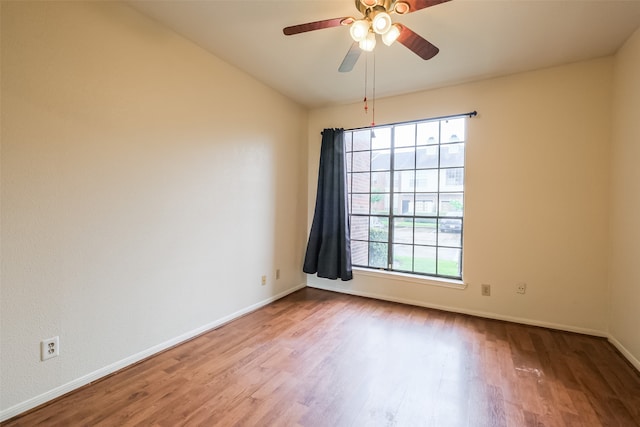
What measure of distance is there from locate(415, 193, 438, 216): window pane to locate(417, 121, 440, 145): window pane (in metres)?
0.64

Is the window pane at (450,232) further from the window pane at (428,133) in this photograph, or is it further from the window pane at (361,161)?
the window pane at (361,161)

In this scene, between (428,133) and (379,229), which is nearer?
(428,133)

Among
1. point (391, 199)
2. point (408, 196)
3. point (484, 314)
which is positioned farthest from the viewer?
point (391, 199)

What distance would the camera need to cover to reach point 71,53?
5.73 feet

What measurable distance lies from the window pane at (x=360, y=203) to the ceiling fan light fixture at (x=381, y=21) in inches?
92.9

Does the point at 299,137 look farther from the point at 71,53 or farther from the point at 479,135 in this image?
the point at 71,53

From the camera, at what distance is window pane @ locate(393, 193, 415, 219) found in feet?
11.5

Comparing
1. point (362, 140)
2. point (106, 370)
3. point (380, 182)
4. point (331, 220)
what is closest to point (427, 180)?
point (380, 182)

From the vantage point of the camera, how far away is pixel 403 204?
3564 millimetres

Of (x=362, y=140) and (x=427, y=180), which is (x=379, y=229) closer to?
(x=427, y=180)

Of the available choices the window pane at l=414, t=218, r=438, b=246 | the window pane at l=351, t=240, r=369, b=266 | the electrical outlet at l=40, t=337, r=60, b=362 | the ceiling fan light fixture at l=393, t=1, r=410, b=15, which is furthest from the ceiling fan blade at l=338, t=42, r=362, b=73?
the electrical outlet at l=40, t=337, r=60, b=362

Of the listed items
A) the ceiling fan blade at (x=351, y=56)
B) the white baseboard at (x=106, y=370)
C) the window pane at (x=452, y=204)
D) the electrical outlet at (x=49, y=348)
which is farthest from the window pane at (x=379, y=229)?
the electrical outlet at (x=49, y=348)

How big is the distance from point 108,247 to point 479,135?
3545 millimetres

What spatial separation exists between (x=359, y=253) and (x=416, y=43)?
8.65ft
